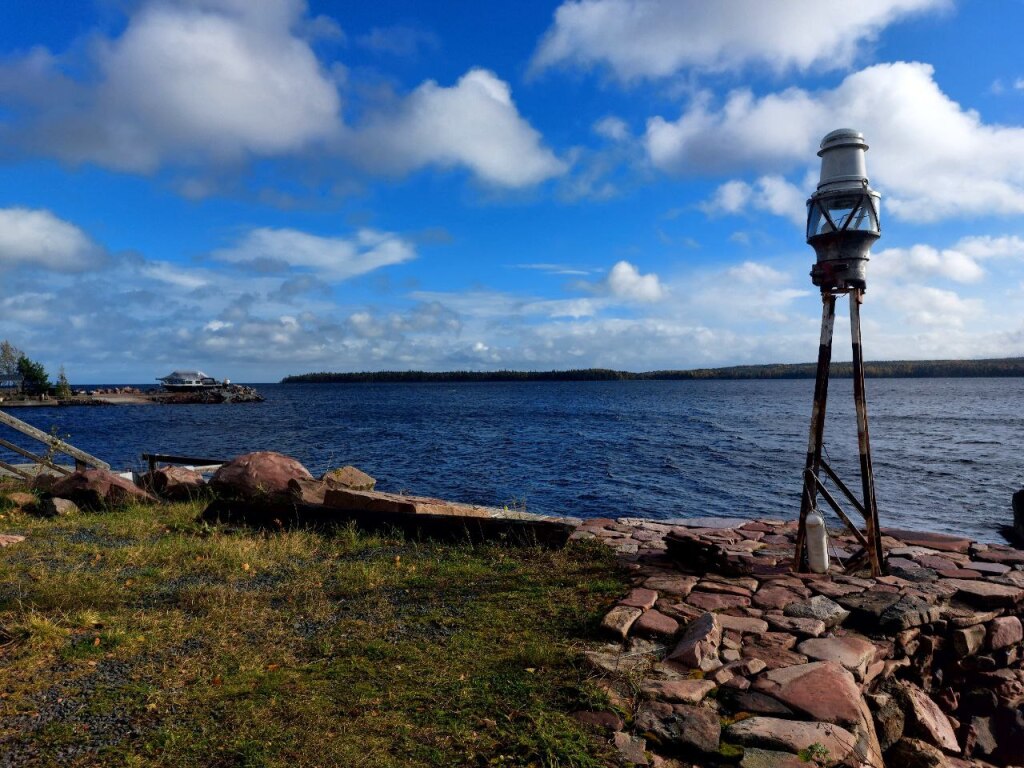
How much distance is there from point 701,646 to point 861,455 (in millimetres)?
3162

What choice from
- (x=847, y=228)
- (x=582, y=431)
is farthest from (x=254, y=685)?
(x=582, y=431)

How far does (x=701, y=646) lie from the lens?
15.3 ft

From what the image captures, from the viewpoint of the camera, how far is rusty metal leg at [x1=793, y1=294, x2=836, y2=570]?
659 centimetres

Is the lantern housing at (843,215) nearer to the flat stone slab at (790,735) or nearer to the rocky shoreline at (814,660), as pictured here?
the rocky shoreline at (814,660)

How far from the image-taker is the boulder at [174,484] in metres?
11.7

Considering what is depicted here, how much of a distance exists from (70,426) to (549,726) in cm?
6571

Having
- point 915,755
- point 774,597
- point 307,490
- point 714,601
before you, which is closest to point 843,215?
point 774,597

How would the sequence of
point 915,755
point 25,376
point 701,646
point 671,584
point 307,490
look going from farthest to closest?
point 25,376
point 307,490
point 671,584
point 701,646
point 915,755

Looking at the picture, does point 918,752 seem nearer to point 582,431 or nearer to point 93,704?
point 93,704

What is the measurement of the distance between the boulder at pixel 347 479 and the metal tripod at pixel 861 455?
7280 millimetres

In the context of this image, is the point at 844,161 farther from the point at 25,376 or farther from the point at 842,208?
the point at 25,376

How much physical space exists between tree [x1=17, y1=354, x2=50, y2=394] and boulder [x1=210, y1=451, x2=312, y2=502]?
3919 inches

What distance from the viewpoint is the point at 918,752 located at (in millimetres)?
4383

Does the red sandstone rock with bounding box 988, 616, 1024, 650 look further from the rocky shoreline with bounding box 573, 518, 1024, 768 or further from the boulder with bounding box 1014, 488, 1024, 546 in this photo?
the boulder with bounding box 1014, 488, 1024, 546
